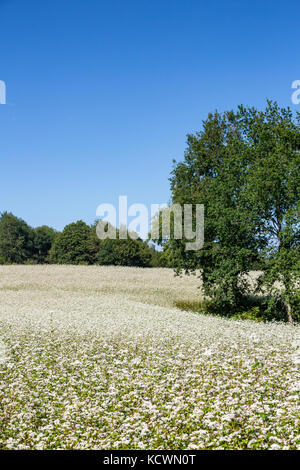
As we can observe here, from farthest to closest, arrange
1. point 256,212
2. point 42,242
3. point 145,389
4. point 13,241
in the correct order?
1. point 42,242
2. point 13,241
3. point 256,212
4. point 145,389

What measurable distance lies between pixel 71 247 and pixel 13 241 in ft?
72.7

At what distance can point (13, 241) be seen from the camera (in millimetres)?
113562

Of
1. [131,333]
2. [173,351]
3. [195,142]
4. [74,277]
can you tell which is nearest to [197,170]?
[195,142]

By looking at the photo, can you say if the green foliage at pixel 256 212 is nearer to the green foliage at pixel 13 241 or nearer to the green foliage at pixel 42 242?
the green foliage at pixel 13 241

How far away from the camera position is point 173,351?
12000mm

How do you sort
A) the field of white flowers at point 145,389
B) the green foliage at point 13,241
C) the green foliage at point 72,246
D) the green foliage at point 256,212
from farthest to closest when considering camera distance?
the green foliage at point 13,241, the green foliage at point 72,246, the green foliage at point 256,212, the field of white flowers at point 145,389

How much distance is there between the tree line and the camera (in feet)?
312

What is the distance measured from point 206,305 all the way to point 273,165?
1372 cm

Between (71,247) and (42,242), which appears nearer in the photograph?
(71,247)

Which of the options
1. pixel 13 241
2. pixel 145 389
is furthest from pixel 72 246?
pixel 145 389

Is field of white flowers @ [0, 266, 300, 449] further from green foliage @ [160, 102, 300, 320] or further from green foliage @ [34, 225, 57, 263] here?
green foliage @ [34, 225, 57, 263]

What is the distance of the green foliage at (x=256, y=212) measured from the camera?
25.8 meters

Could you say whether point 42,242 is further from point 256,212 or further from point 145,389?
point 145,389

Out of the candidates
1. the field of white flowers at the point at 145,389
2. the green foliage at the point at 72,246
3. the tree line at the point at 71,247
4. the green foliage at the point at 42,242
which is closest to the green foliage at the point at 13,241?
the tree line at the point at 71,247
